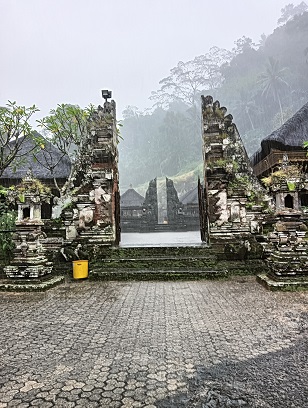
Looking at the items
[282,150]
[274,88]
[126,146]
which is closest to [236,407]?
[282,150]

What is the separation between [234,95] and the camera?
175ft

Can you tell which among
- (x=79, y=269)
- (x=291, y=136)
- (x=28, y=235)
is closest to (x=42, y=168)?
(x=28, y=235)

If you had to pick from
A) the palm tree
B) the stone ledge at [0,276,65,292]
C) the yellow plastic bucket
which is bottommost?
the stone ledge at [0,276,65,292]

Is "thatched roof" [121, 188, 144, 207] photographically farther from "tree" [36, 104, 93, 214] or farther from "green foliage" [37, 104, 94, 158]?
"green foliage" [37, 104, 94, 158]

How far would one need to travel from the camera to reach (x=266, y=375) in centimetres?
260

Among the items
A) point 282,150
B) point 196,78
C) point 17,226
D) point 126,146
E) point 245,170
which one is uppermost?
point 196,78

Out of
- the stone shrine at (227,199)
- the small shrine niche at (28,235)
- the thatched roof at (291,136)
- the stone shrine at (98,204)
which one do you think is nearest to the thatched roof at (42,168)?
the stone shrine at (98,204)

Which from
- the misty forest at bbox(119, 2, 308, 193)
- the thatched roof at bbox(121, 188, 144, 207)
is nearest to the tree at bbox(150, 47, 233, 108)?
the misty forest at bbox(119, 2, 308, 193)

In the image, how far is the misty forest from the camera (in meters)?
46.6

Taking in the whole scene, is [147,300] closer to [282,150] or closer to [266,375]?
[266,375]

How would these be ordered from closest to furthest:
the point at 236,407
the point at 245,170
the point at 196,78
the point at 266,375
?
the point at 236,407 < the point at 266,375 < the point at 245,170 < the point at 196,78

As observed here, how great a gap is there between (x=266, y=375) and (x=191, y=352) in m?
0.75

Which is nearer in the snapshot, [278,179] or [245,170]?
[278,179]

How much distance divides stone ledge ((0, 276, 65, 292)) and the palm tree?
155 feet
